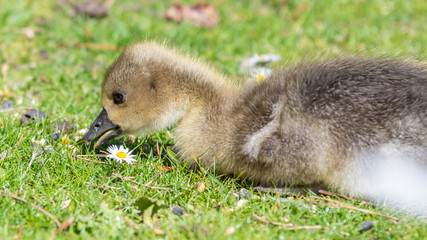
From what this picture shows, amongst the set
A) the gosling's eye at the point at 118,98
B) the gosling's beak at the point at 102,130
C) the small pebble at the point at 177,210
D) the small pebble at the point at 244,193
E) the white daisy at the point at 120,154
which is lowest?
the small pebble at the point at 177,210

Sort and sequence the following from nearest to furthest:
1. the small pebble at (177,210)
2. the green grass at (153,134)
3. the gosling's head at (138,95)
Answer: the green grass at (153,134) → the small pebble at (177,210) → the gosling's head at (138,95)

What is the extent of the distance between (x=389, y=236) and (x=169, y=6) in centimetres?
454

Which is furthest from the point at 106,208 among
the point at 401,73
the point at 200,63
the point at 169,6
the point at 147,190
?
the point at 169,6

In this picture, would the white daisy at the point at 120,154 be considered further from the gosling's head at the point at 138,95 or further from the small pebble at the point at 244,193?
the small pebble at the point at 244,193

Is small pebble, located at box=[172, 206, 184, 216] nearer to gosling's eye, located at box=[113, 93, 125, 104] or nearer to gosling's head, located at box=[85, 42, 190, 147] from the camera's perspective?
gosling's head, located at box=[85, 42, 190, 147]

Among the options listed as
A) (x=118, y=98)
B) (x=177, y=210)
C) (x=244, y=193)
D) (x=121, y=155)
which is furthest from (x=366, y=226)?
(x=118, y=98)

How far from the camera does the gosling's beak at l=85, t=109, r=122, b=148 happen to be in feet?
10.8

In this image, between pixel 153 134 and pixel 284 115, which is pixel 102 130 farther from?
pixel 284 115

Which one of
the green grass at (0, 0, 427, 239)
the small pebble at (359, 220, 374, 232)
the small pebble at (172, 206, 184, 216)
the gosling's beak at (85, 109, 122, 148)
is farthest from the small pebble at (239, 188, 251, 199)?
the gosling's beak at (85, 109, 122, 148)

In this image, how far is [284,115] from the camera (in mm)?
2869

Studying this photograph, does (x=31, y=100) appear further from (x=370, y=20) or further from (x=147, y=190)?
(x=370, y=20)

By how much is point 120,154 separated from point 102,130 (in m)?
0.24

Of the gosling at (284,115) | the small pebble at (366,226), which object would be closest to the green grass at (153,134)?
the small pebble at (366,226)

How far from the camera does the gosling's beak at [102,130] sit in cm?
328
